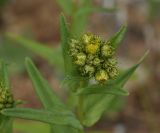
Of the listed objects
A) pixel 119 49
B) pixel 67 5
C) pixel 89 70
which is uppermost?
pixel 67 5

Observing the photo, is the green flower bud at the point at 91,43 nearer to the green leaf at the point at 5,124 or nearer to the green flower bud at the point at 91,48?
the green flower bud at the point at 91,48

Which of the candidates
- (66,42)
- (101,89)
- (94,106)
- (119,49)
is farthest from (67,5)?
(119,49)

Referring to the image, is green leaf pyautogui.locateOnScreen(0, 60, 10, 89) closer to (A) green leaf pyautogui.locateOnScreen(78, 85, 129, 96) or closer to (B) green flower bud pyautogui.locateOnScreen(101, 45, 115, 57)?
(A) green leaf pyautogui.locateOnScreen(78, 85, 129, 96)

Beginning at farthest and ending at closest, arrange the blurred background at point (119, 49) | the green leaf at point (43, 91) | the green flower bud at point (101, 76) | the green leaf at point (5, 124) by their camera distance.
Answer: the blurred background at point (119, 49) → the green leaf at point (43, 91) → the green leaf at point (5, 124) → the green flower bud at point (101, 76)

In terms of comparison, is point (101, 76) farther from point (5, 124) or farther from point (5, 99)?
point (5, 124)

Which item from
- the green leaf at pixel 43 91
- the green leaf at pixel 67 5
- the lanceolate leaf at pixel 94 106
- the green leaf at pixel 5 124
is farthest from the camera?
the green leaf at pixel 67 5

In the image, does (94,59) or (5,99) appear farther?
(5,99)

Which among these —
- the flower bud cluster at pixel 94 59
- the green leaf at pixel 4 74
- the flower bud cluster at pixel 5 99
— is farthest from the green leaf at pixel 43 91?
the flower bud cluster at pixel 94 59

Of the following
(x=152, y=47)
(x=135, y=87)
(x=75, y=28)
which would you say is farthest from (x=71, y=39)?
(x=152, y=47)

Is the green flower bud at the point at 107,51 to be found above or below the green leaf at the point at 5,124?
above
